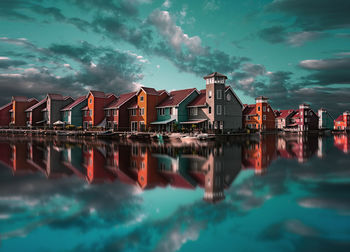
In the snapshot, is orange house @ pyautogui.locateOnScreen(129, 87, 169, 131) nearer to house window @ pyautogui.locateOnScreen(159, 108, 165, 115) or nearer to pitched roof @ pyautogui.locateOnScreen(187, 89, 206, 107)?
house window @ pyautogui.locateOnScreen(159, 108, 165, 115)

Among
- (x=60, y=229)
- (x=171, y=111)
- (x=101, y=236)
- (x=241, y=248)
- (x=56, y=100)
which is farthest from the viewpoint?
(x=56, y=100)

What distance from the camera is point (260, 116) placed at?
77.2 m

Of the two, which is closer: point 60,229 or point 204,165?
point 60,229

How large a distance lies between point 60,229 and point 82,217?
0.90m

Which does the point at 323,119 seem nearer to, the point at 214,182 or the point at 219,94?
the point at 219,94

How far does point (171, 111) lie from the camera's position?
183 ft

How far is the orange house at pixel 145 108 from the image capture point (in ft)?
187

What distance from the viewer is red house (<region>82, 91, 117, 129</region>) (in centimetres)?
6512

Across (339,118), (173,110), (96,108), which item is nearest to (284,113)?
(339,118)

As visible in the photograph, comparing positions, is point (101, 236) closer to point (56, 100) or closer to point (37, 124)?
point (56, 100)

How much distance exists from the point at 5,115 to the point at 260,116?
277ft

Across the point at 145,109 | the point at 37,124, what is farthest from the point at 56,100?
the point at 145,109

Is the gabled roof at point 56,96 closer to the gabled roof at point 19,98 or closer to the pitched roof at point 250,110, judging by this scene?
the gabled roof at point 19,98

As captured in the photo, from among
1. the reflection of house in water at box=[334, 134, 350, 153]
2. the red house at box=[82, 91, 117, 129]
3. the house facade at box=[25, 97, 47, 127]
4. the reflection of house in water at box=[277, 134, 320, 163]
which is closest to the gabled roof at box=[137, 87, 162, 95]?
the red house at box=[82, 91, 117, 129]
